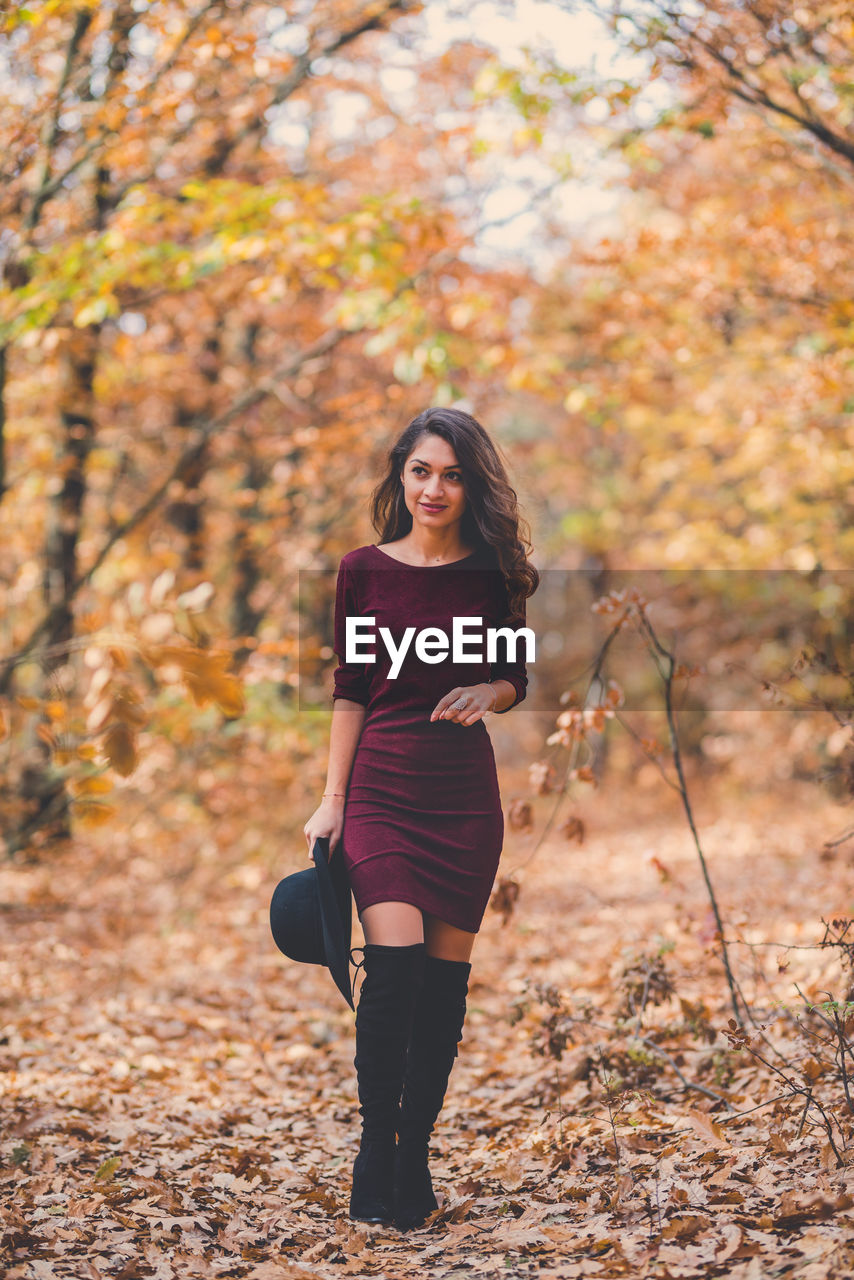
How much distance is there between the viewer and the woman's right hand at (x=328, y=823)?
2.87 meters

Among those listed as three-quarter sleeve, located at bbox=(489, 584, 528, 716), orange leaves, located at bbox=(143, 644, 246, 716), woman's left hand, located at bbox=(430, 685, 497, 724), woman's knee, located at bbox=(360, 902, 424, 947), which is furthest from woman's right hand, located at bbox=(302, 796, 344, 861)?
orange leaves, located at bbox=(143, 644, 246, 716)

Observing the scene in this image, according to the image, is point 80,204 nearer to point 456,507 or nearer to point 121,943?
point 121,943

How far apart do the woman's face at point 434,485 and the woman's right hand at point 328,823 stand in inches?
33.2

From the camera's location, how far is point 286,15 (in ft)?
22.9

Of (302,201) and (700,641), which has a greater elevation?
(302,201)

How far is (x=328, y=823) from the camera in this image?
2.90m

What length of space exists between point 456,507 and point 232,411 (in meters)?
5.20

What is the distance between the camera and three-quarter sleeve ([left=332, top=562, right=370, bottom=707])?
9.75ft

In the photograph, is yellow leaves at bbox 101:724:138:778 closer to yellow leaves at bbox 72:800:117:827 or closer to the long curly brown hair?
yellow leaves at bbox 72:800:117:827

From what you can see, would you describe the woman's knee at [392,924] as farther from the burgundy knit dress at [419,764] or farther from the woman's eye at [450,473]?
the woman's eye at [450,473]

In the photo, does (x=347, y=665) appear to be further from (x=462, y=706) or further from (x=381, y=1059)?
(x=381, y=1059)

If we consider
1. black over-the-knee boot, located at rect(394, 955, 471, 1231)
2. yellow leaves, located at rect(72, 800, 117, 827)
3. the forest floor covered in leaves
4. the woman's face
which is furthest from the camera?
the woman's face

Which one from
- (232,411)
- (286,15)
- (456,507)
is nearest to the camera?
(456,507)

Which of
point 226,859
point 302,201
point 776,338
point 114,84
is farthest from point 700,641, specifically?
point 114,84
